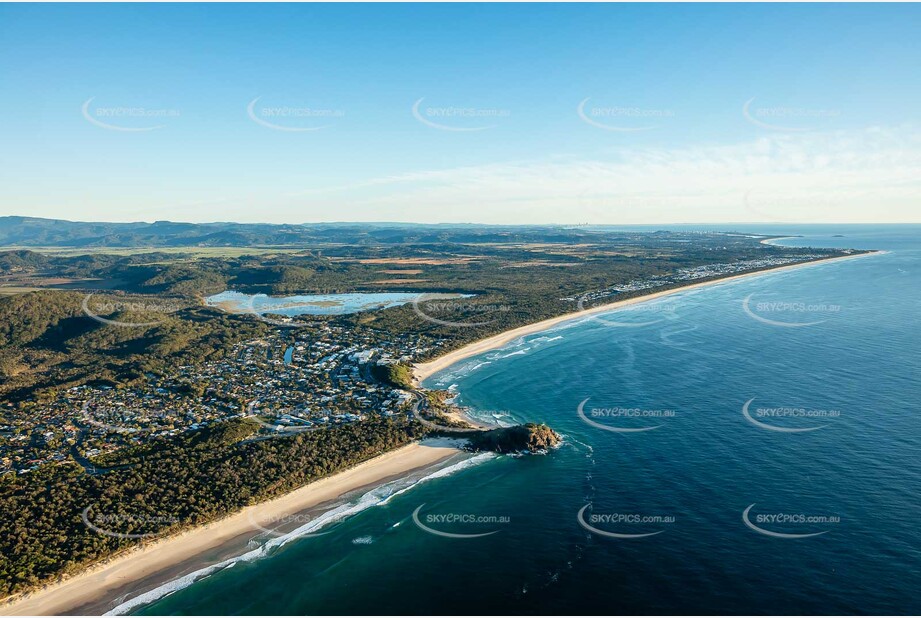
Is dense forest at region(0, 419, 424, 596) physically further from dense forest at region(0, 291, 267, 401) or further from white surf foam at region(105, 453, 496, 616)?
dense forest at region(0, 291, 267, 401)

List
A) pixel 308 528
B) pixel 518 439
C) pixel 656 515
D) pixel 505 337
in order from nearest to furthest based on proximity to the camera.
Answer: pixel 656 515
pixel 308 528
pixel 518 439
pixel 505 337

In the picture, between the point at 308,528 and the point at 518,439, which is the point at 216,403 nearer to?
the point at 308,528

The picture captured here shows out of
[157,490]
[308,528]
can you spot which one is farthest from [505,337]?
[157,490]

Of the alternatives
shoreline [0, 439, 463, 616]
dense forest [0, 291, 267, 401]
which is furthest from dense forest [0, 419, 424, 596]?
dense forest [0, 291, 267, 401]

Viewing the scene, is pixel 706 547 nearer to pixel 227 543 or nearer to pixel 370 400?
pixel 227 543

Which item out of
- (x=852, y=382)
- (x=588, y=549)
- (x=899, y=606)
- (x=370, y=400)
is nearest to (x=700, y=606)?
(x=588, y=549)

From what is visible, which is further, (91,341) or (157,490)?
(91,341)
